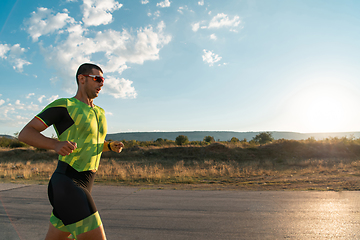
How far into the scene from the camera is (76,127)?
221 cm

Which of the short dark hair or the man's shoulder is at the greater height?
the short dark hair

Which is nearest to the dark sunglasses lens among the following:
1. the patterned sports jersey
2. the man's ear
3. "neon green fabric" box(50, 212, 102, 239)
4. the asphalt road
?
the man's ear

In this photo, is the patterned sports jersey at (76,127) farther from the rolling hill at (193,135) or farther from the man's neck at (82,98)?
the rolling hill at (193,135)

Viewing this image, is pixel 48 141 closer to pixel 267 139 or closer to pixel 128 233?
pixel 128 233

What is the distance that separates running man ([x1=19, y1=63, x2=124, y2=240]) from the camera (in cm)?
199

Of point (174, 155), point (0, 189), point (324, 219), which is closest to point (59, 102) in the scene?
point (324, 219)

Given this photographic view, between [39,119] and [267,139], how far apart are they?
63903 millimetres

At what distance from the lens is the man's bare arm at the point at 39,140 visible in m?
1.92

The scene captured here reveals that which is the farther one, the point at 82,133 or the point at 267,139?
the point at 267,139

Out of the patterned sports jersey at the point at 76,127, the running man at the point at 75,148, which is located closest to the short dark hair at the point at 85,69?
the running man at the point at 75,148

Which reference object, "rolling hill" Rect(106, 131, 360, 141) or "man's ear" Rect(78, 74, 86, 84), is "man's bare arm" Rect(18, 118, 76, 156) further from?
"rolling hill" Rect(106, 131, 360, 141)

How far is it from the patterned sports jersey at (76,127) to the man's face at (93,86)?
16 centimetres

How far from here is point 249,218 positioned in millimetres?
5648

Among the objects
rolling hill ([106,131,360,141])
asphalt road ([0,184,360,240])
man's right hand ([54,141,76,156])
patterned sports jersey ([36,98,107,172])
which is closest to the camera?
man's right hand ([54,141,76,156])
